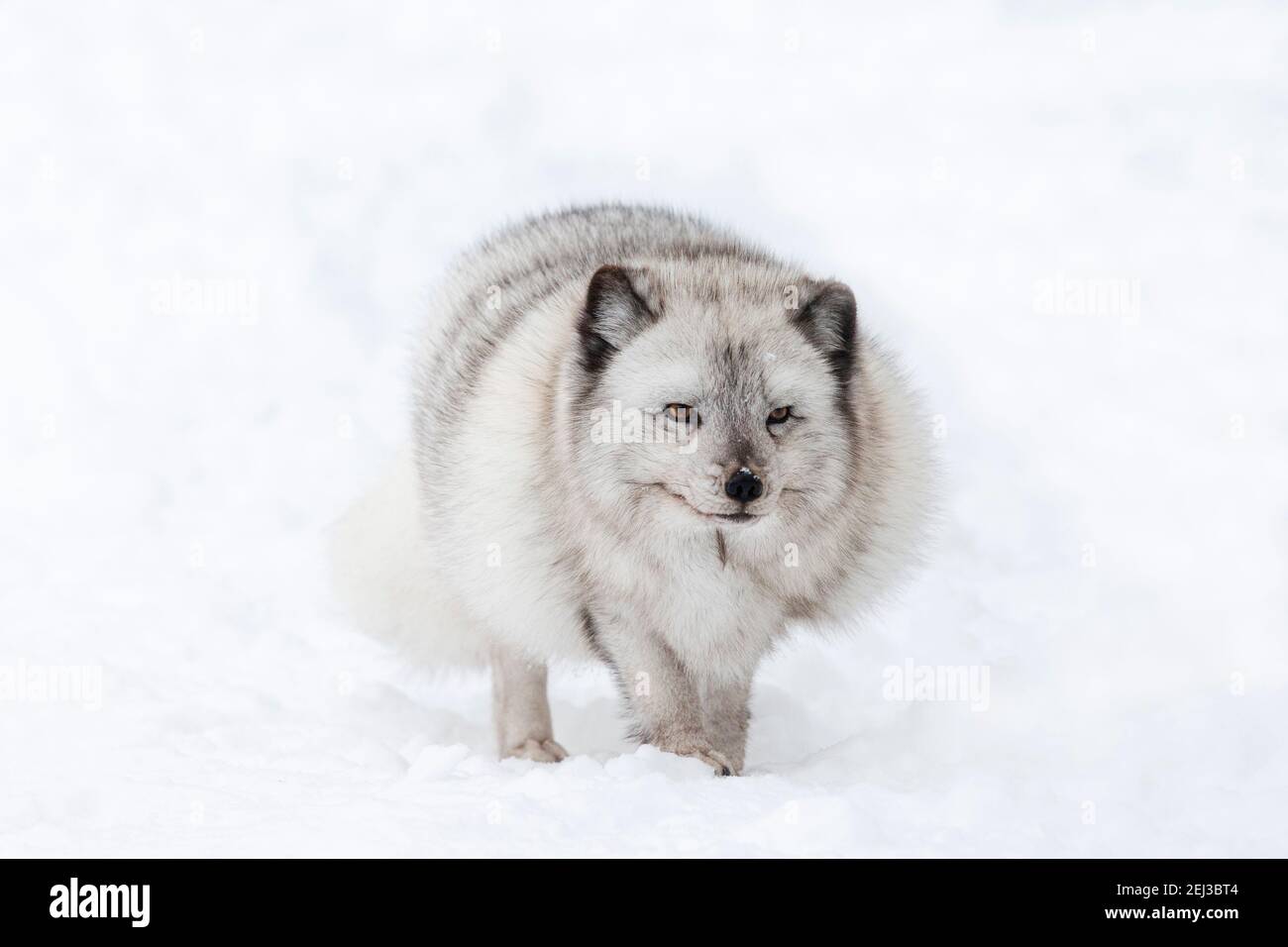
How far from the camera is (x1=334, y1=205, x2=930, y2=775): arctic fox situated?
423 centimetres

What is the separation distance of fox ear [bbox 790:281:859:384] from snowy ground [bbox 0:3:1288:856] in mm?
1175

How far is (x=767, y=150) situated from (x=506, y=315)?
4.85 meters

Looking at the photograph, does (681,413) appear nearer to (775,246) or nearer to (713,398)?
(713,398)

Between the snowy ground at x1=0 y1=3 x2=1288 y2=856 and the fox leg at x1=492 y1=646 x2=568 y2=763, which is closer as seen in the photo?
the snowy ground at x1=0 y1=3 x2=1288 y2=856

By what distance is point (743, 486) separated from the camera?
13.2 ft

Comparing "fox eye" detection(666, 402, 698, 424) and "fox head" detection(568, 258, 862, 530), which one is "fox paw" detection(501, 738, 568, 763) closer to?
"fox head" detection(568, 258, 862, 530)

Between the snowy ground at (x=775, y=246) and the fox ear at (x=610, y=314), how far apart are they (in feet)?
3.93

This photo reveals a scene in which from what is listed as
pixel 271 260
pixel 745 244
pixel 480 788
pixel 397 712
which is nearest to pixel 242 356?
pixel 271 260

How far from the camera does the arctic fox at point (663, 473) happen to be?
423cm

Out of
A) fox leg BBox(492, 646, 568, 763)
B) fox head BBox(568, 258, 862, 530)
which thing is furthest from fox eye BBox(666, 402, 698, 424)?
fox leg BBox(492, 646, 568, 763)

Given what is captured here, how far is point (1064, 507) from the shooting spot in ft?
23.1

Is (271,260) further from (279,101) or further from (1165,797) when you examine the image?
(1165,797)

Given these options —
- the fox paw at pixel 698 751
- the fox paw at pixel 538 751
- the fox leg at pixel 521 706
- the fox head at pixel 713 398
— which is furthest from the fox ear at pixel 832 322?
the fox paw at pixel 538 751

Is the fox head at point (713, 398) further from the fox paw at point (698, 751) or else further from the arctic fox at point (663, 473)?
the fox paw at point (698, 751)
